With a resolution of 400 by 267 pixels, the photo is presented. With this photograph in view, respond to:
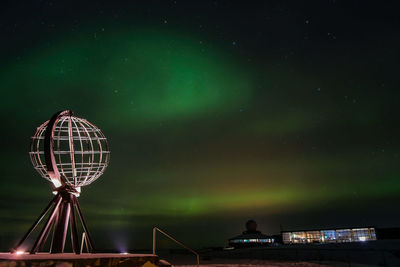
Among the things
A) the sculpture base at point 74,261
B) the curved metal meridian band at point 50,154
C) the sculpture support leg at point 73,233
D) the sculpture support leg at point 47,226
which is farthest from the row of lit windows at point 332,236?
the curved metal meridian band at point 50,154

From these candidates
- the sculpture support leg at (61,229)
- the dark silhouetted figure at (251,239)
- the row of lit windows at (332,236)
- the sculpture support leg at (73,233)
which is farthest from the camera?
the dark silhouetted figure at (251,239)

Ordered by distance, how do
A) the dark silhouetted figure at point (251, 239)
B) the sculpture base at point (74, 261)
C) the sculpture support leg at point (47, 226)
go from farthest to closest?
the dark silhouetted figure at point (251, 239) → the sculpture support leg at point (47, 226) → the sculpture base at point (74, 261)

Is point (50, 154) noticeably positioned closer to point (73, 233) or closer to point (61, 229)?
point (61, 229)

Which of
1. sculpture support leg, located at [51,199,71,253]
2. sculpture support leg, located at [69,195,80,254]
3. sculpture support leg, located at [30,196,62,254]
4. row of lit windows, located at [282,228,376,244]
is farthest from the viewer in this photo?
row of lit windows, located at [282,228,376,244]

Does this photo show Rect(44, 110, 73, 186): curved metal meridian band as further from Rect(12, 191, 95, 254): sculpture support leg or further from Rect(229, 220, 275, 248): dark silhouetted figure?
Rect(229, 220, 275, 248): dark silhouetted figure

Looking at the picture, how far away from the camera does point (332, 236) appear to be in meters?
66.5

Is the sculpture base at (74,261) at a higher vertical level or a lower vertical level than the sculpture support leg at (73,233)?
lower

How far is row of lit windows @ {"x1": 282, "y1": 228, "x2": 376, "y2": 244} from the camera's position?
61678mm

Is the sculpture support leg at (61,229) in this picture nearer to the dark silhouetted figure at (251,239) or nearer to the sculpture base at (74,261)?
the sculpture base at (74,261)

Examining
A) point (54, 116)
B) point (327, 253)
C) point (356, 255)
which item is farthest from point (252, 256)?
point (54, 116)

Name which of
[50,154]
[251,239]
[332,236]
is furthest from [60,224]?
[332,236]

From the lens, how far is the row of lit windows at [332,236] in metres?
61.7

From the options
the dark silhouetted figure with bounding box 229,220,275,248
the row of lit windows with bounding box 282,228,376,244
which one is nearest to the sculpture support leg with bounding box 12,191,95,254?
the dark silhouetted figure with bounding box 229,220,275,248

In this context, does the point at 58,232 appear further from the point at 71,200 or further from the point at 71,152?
the point at 71,152
